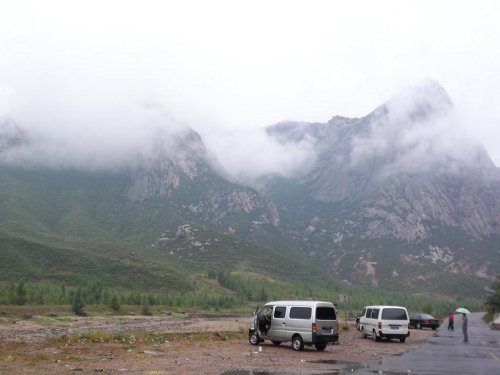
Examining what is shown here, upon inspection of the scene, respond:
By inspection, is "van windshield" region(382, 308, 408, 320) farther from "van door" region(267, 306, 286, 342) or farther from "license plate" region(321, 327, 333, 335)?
"van door" region(267, 306, 286, 342)

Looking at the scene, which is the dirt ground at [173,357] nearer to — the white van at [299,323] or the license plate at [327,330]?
Result: the white van at [299,323]

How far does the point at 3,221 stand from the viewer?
518 feet

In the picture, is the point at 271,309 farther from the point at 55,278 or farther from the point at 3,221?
the point at 3,221

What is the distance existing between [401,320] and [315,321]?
481 inches

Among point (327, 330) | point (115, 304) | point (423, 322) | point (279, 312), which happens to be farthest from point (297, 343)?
point (115, 304)

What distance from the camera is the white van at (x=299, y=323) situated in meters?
27.5

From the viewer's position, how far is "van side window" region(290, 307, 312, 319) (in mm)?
27969

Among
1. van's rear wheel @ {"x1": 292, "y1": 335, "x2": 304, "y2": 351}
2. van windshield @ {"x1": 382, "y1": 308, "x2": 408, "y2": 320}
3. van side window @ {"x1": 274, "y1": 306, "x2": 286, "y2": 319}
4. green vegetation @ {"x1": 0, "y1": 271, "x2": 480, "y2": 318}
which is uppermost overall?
green vegetation @ {"x1": 0, "y1": 271, "x2": 480, "y2": 318}

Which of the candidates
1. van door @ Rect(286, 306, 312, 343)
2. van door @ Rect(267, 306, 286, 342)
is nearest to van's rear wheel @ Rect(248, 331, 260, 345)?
van door @ Rect(267, 306, 286, 342)

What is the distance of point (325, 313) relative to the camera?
28.2 m

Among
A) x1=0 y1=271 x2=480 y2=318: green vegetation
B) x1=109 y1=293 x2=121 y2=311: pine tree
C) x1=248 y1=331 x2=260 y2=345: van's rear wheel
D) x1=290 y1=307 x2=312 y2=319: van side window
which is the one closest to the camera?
x1=290 y1=307 x2=312 y2=319: van side window

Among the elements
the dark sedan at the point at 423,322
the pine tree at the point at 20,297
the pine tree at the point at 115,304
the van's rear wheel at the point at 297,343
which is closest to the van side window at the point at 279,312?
the van's rear wheel at the point at 297,343

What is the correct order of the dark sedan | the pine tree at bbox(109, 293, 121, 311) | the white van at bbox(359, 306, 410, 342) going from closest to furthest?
the white van at bbox(359, 306, 410, 342)
the dark sedan
the pine tree at bbox(109, 293, 121, 311)

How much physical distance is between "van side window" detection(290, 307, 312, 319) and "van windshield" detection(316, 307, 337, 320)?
48cm
